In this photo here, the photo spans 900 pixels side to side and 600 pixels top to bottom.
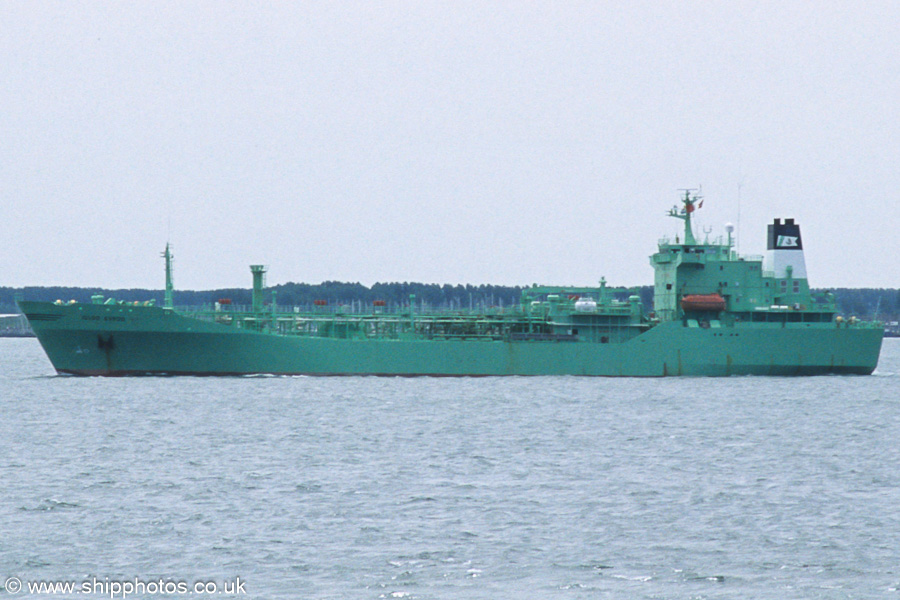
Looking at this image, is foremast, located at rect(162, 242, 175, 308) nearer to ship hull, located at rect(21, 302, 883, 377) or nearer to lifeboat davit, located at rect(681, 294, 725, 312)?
ship hull, located at rect(21, 302, 883, 377)

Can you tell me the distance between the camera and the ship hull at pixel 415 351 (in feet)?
159

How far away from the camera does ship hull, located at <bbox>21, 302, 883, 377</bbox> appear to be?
4850cm

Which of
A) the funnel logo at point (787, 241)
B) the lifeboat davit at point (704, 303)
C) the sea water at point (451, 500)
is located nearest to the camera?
the sea water at point (451, 500)

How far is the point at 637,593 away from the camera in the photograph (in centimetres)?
1512

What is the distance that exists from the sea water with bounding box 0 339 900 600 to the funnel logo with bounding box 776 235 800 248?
14314 mm

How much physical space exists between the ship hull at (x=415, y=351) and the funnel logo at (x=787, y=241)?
13.5 feet

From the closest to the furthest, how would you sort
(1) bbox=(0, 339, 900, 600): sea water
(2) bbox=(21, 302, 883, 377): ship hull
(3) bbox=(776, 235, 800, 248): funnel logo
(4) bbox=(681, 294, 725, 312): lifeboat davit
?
(1) bbox=(0, 339, 900, 600): sea water → (2) bbox=(21, 302, 883, 377): ship hull → (4) bbox=(681, 294, 725, 312): lifeboat davit → (3) bbox=(776, 235, 800, 248): funnel logo

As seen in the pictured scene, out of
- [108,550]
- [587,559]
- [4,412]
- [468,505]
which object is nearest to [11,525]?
[108,550]

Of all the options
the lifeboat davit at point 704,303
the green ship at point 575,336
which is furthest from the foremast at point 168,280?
the lifeboat davit at point 704,303

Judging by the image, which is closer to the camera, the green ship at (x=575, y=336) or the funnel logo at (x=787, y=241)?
the green ship at (x=575, y=336)

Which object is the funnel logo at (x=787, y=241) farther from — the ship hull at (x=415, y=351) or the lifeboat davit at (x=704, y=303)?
the lifeboat davit at (x=704, y=303)

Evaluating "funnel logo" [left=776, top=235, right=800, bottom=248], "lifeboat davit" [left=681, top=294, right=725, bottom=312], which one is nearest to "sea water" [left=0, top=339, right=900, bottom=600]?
"lifeboat davit" [left=681, top=294, right=725, bottom=312]

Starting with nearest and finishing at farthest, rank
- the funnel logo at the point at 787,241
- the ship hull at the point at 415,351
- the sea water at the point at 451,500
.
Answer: the sea water at the point at 451,500 → the ship hull at the point at 415,351 → the funnel logo at the point at 787,241

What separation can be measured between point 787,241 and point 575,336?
10.9m
